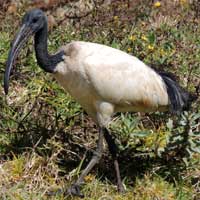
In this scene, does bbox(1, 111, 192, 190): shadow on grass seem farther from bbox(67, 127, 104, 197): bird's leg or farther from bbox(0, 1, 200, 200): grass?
bbox(67, 127, 104, 197): bird's leg

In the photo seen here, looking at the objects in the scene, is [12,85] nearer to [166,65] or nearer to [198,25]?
[166,65]

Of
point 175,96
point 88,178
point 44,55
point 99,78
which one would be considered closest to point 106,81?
point 99,78

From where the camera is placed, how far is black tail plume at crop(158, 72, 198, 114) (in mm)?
5023

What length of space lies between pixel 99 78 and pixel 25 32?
26.0 inches

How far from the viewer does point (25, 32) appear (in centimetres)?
478

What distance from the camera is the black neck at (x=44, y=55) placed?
481cm

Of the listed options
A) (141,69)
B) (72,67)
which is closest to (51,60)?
(72,67)

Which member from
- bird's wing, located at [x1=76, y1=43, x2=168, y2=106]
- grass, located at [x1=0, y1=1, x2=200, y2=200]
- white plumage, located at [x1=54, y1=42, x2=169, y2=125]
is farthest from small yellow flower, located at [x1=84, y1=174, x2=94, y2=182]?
bird's wing, located at [x1=76, y1=43, x2=168, y2=106]

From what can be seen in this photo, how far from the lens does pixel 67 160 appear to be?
5316 mm

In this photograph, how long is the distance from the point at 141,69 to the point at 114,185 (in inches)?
38.1

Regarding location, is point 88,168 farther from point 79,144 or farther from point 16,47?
point 16,47

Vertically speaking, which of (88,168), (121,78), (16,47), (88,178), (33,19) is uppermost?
(33,19)

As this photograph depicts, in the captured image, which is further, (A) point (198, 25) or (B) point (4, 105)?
(A) point (198, 25)

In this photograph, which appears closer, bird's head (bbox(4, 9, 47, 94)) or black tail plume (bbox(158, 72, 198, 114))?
bird's head (bbox(4, 9, 47, 94))
